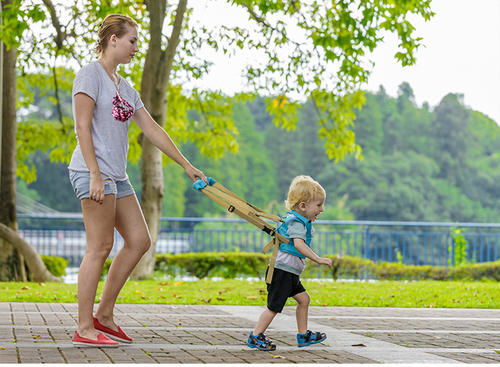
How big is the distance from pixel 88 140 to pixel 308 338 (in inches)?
75.0

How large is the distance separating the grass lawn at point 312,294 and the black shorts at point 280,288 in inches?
165

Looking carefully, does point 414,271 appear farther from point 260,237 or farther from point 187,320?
point 187,320

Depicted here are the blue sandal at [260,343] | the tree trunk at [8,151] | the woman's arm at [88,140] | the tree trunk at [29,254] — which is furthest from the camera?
the tree trunk at [8,151]

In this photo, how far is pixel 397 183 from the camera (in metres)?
71.9

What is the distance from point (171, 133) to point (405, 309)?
1204 cm

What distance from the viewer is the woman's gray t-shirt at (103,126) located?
5.14 m

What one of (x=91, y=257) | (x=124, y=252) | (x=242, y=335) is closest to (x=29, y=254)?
(x=242, y=335)

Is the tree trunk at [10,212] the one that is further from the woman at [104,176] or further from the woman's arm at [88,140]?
the woman's arm at [88,140]

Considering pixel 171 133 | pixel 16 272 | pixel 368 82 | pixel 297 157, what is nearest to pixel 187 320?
pixel 16 272

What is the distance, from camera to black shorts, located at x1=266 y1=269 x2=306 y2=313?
531 centimetres

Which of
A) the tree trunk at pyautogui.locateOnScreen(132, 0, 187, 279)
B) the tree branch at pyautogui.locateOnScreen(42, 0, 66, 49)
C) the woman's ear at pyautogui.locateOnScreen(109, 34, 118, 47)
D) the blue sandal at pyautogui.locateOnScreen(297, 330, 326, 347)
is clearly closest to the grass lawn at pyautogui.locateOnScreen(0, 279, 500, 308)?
the tree trunk at pyautogui.locateOnScreen(132, 0, 187, 279)

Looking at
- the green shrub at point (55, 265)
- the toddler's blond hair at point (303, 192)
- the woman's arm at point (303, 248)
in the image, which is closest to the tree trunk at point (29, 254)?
the green shrub at point (55, 265)

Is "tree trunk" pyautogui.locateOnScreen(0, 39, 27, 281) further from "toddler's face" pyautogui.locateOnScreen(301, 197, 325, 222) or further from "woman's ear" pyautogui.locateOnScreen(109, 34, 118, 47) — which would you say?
"toddler's face" pyautogui.locateOnScreen(301, 197, 325, 222)

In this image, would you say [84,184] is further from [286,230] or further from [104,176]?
[286,230]
